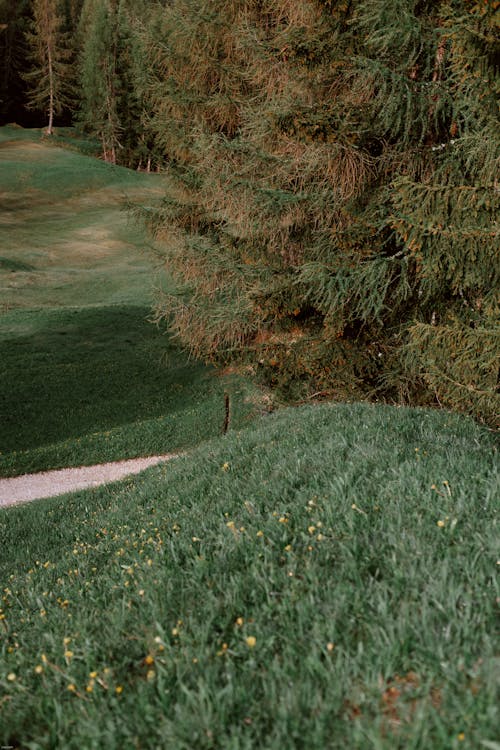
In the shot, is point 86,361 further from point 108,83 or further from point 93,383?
point 108,83

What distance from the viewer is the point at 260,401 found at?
16.5 metres

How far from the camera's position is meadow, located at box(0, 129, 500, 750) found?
7.02 ft

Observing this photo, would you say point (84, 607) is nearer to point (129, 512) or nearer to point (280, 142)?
point (129, 512)

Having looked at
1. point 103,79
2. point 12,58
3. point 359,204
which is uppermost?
point 12,58

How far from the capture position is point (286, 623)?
265cm

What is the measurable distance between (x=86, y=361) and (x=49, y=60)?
5573 centimetres

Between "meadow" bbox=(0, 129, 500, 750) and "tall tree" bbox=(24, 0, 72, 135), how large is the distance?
69362 mm

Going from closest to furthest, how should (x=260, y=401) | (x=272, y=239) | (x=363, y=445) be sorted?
(x=363, y=445) < (x=272, y=239) < (x=260, y=401)

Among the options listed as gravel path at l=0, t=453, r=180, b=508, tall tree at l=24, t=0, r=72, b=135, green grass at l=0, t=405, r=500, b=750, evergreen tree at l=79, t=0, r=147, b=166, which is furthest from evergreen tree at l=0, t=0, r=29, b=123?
green grass at l=0, t=405, r=500, b=750

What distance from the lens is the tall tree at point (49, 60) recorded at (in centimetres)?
6288

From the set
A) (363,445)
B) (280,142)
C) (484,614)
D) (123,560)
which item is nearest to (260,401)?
(280,142)

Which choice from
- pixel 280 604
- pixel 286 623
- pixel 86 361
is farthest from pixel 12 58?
pixel 286 623

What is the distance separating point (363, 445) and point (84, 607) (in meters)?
2.93

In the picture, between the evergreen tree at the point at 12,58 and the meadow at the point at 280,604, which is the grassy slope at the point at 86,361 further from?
the evergreen tree at the point at 12,58
